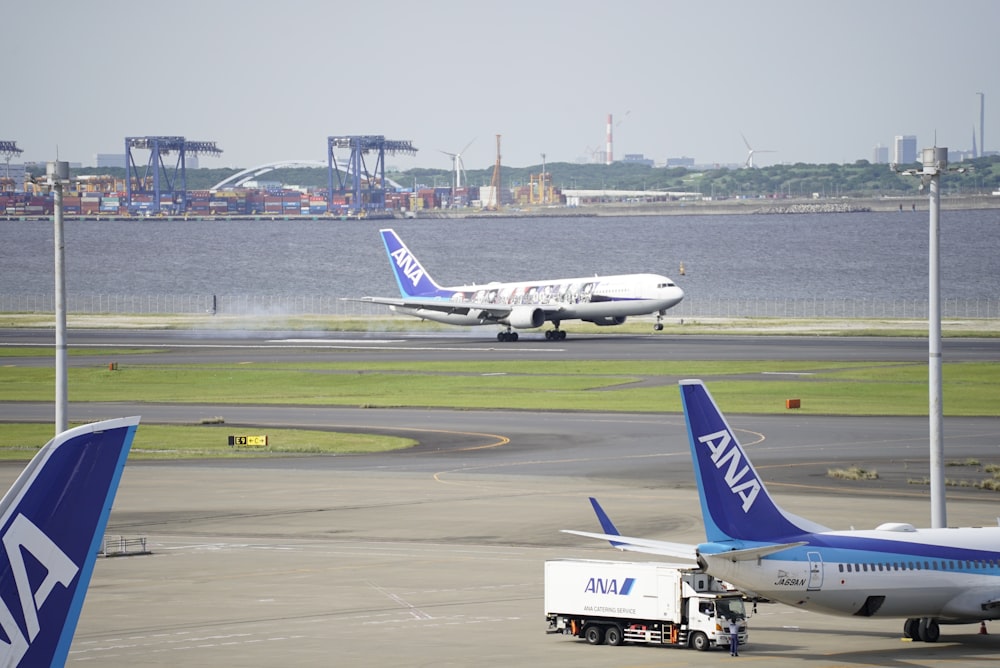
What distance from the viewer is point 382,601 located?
39844 mm

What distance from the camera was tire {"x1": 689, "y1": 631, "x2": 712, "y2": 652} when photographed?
108ft

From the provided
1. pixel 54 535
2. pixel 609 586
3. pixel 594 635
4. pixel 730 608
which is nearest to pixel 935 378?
pixel 730 608

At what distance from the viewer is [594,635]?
1366 inches

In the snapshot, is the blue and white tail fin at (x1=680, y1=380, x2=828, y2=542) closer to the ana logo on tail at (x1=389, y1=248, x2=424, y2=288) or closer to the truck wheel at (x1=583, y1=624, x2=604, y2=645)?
the truck wheel at (x1=583, y1=624, x2=604, y2=645)

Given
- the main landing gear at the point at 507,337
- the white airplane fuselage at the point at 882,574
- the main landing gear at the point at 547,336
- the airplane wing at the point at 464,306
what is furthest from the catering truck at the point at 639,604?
the main landing gear at the point at 507,337

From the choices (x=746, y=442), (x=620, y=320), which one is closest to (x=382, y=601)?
(x=746, y=442)

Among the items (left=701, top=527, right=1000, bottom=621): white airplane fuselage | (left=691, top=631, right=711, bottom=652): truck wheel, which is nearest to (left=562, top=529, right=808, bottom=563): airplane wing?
(left=701, top=527, right=1000, bottom=621): white airplane fuselage

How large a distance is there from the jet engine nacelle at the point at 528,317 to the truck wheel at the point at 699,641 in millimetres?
97170

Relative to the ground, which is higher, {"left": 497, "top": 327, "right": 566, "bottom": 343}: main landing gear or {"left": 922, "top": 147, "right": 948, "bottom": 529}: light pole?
{"left": 922, "top": 147, "right": 948, "bottom": 529}: light pole

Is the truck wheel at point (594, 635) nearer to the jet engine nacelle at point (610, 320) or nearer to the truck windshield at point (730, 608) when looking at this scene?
the truck windshield at point (730, 608)

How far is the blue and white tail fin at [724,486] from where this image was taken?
30.0 metres

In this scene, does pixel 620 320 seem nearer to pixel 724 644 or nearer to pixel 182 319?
pixel 182 319

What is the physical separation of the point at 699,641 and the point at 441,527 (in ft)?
65.8

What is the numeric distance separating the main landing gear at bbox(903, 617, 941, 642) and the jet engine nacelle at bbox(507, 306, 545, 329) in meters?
97.0
